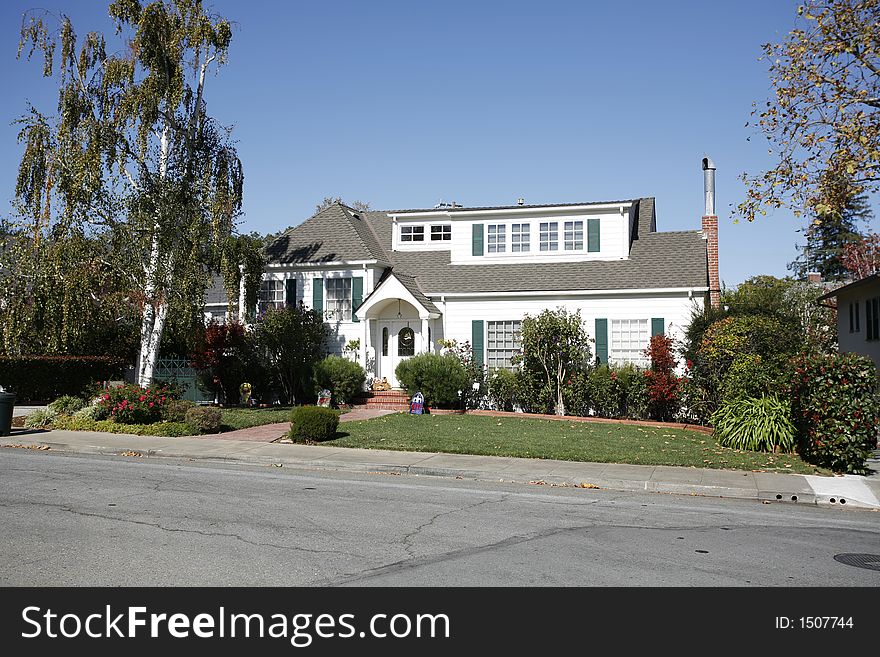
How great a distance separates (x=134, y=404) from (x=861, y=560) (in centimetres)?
1566

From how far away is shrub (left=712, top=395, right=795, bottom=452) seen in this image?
14.5 meters

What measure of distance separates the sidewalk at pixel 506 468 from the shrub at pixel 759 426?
1.59 metres

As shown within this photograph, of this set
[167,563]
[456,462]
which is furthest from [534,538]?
[456,462]

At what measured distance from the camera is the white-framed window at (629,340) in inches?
872

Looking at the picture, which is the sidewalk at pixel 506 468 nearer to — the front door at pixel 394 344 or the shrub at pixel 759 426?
the shrub at pixel 759 426

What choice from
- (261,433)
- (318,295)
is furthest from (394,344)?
(261,433)

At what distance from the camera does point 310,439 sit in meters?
15.8

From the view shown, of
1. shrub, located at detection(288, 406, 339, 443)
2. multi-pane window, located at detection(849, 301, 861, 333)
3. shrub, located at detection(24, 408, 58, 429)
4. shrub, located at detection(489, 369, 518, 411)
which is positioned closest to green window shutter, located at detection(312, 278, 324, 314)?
shrub, located at detection(489, 369, 518, 411)

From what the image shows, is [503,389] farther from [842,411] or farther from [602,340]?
[842,411]

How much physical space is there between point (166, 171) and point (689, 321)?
15.4 m

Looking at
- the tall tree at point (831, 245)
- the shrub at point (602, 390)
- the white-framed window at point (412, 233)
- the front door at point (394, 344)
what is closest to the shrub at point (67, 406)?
the front door at point (394, 344)

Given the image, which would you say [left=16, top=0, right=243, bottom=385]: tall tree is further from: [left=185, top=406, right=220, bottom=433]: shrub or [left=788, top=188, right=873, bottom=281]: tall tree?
[left=788, top=188, right=873, bottom=281]: tall tree

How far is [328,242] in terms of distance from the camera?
2633 cm
